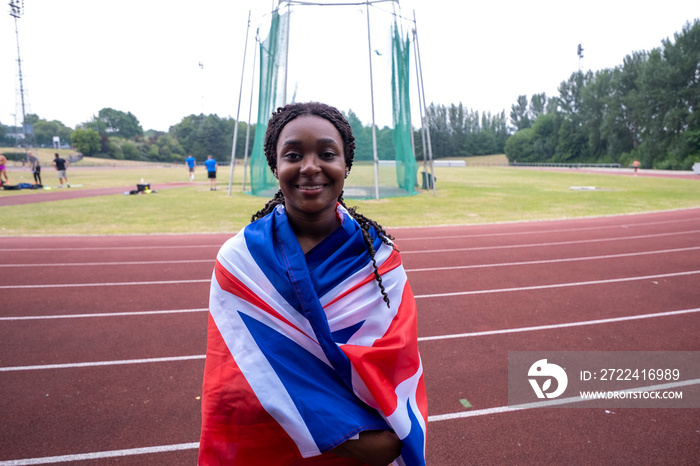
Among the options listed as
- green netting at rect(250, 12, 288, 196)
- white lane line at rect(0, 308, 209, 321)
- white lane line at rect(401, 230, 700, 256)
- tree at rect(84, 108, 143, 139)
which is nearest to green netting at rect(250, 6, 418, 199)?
green netting at rect(250, 12, 288, 196)

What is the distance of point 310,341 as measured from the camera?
4.21 ft

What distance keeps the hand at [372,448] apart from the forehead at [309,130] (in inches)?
34.2

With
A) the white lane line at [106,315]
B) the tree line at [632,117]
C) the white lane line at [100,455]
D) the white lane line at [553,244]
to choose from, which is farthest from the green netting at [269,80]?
the tree line at [632,117]

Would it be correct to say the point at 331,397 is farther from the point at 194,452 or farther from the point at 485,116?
the point at 485,116

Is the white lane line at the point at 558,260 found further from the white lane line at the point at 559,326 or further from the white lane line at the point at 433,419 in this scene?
the white lane line at the point at 433,419

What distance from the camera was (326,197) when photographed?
1.40 m

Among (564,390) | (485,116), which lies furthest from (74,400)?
(485,116)

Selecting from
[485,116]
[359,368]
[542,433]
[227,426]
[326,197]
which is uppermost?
[485,116]

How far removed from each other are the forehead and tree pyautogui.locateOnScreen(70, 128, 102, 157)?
82.6m

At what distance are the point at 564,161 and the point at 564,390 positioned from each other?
68.2 metres

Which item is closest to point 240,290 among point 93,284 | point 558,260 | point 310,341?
point 310,341

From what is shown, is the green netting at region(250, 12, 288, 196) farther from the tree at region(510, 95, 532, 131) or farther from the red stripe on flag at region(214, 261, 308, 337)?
the tree at region(510, 95, 532, 131)

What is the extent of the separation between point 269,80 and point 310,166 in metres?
15.1

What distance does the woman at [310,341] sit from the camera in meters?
1.26
